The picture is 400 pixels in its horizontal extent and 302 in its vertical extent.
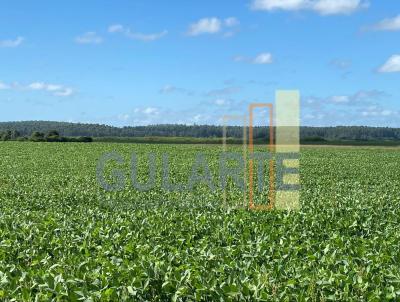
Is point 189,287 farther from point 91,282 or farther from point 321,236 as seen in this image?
point 321,236

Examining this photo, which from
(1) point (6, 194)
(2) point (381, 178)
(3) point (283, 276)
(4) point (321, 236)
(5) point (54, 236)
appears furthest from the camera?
(2) point (381, 178)

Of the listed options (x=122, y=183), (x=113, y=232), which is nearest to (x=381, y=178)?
(x=122, y=183)

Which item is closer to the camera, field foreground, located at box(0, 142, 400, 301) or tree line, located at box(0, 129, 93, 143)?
field foreground, located at box(0, 142, 400, 301)

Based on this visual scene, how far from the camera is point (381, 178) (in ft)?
110

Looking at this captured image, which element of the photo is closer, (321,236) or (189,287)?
(189,287)

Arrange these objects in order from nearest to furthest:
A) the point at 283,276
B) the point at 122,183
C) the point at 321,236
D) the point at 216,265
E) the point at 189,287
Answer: the point at 189,287, the point at 283,276, the point at 216,265, the point at 321,236, the point at 122,183

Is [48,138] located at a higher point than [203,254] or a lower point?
higher

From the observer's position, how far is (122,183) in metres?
27.4

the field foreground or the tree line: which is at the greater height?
the tree line

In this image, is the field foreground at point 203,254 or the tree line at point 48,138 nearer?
the field foreground at point 203,254

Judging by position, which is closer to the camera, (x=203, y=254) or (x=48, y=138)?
(x=203, y=254)

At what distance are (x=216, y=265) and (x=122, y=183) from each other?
20332 millimetres

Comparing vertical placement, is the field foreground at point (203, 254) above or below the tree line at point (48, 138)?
below

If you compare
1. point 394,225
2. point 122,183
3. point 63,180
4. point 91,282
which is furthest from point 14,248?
point 63,180
